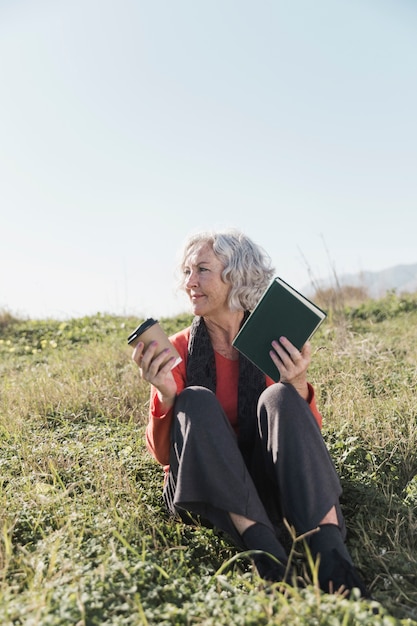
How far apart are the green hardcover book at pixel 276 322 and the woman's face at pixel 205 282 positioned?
45 centimetres

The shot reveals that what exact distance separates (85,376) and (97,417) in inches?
51.0

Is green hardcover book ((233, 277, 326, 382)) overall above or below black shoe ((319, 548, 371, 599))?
above

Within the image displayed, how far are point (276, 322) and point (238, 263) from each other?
557 mm

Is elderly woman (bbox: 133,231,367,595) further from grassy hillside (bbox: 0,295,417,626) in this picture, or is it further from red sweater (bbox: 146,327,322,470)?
grassy hillside (bbox: 0,295,417,626)

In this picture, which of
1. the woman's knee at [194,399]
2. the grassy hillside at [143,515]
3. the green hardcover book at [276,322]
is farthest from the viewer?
the green hardcover book at [276,322]

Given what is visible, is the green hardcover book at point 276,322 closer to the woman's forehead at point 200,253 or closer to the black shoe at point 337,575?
the woman's forehead at point 200,253

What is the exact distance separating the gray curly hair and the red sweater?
0.31 m

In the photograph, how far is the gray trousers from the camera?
253 centimetres

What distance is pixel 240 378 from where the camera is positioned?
3.19 metres

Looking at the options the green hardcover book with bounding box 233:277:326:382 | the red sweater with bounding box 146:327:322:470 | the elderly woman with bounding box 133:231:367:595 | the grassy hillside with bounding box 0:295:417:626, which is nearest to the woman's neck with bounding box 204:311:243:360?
the red sweater with bounding box 146:327:322:470

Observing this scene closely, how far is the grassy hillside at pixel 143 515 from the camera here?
6.81ft

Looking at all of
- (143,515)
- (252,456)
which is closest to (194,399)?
(252,456)

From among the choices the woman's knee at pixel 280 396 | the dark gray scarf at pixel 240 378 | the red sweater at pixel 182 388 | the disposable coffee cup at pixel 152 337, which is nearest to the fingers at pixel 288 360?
the woman's knee at pixel 280 396

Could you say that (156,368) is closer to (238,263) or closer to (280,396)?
(280,396)
